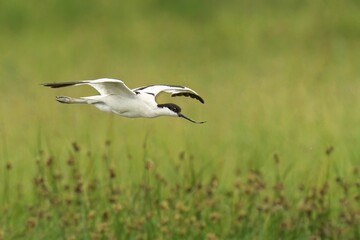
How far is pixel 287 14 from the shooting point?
797 inches

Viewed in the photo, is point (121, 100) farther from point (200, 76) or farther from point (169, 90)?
point (200, 76)

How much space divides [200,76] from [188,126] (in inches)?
181

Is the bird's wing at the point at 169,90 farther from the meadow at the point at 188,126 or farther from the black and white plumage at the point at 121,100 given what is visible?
the meadow at the point at 188,126

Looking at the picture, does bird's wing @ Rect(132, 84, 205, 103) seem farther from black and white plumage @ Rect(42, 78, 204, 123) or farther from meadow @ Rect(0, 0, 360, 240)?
meadow @ Rect(0, 0, 360, 240)

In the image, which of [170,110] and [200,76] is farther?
[200,76]

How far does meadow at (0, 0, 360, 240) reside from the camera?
26.7 ft

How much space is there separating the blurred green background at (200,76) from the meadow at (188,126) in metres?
0.03

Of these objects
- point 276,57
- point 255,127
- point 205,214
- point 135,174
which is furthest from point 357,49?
point 205,214

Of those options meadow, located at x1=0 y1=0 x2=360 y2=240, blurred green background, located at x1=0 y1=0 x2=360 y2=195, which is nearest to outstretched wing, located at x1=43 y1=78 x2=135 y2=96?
meadow, located at x1=0 y1=0 x2=360 y2=240

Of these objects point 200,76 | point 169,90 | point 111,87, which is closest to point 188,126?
point 200,76

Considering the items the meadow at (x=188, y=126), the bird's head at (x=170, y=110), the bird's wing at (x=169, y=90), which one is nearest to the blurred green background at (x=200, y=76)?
the meadow at (x=188, y=126)

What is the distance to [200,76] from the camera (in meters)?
16.9

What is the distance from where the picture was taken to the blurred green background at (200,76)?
10961 millimetres

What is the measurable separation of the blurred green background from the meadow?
31 mm
